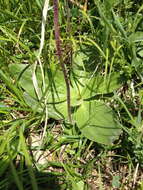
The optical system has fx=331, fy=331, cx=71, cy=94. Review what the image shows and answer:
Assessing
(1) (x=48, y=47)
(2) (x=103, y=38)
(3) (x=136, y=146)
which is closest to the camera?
(3) (x=136, y=146)

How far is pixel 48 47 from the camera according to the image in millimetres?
1572

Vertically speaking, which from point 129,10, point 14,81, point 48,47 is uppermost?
point 129,10

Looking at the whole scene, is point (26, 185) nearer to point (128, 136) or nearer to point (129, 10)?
point (128, 136)

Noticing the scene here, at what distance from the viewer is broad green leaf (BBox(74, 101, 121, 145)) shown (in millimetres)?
1389

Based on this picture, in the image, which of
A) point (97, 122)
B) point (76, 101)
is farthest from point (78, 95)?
point (97, 122)

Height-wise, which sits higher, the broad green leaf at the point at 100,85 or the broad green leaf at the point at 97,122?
the broad green leaf at the point at 100,85

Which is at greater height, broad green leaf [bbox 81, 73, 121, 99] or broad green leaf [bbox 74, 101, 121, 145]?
broad green leaf [bbox 81, 73, 121, 99]

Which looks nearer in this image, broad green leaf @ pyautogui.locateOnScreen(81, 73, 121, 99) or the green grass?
the green grass

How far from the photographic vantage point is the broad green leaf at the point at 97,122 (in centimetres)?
139

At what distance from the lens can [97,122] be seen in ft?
4.77

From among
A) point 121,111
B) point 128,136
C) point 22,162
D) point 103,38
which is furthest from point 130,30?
point 22,162

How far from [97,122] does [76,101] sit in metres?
0.15

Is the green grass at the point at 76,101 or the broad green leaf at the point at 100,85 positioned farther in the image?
the broad green leaf at the point at 100,85

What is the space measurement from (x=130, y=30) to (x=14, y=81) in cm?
60
